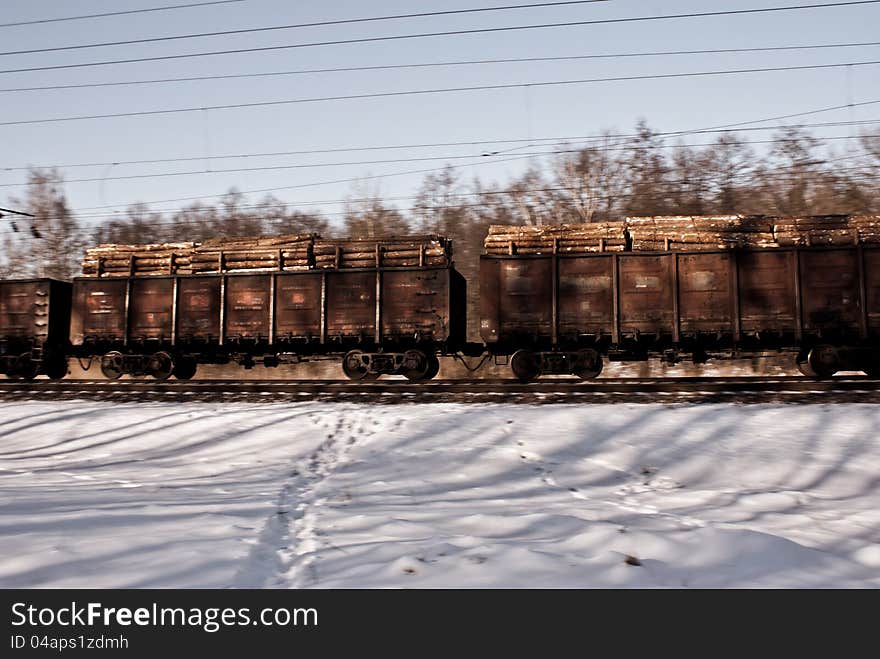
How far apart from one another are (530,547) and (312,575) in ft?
4.70

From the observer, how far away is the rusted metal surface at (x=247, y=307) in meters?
13.9

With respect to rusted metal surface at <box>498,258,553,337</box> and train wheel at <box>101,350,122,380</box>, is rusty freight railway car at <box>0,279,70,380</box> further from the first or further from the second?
rusted metal surface at <box>498,258,553,337</box>

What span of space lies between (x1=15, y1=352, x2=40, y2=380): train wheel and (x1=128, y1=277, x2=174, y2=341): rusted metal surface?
3483 millimetres

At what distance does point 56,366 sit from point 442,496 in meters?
15.7

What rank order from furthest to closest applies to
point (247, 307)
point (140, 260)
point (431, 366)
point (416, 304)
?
point (140, 260) < point (247, 307) < point (431, 366) < point (416, 304)

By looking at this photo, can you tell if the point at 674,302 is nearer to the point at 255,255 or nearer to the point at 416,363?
the point at 416,363

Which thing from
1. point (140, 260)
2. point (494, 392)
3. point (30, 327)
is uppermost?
point (140, 260)

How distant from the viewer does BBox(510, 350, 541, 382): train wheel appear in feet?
42.6

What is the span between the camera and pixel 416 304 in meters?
13.2

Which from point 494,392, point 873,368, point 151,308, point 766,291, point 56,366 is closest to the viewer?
point 494,392

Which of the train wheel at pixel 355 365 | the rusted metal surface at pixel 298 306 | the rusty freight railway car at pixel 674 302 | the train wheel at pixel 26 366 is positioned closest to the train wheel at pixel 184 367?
the rusted metal surface at pixel 298 306

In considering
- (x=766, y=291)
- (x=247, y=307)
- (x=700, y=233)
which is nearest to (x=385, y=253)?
(x=247, y=307)

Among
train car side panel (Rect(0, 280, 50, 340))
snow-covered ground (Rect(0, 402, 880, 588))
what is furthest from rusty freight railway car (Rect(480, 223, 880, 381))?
train car side panel (Rect(0, 280, 50, 340))

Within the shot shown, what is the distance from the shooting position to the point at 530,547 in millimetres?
3564
